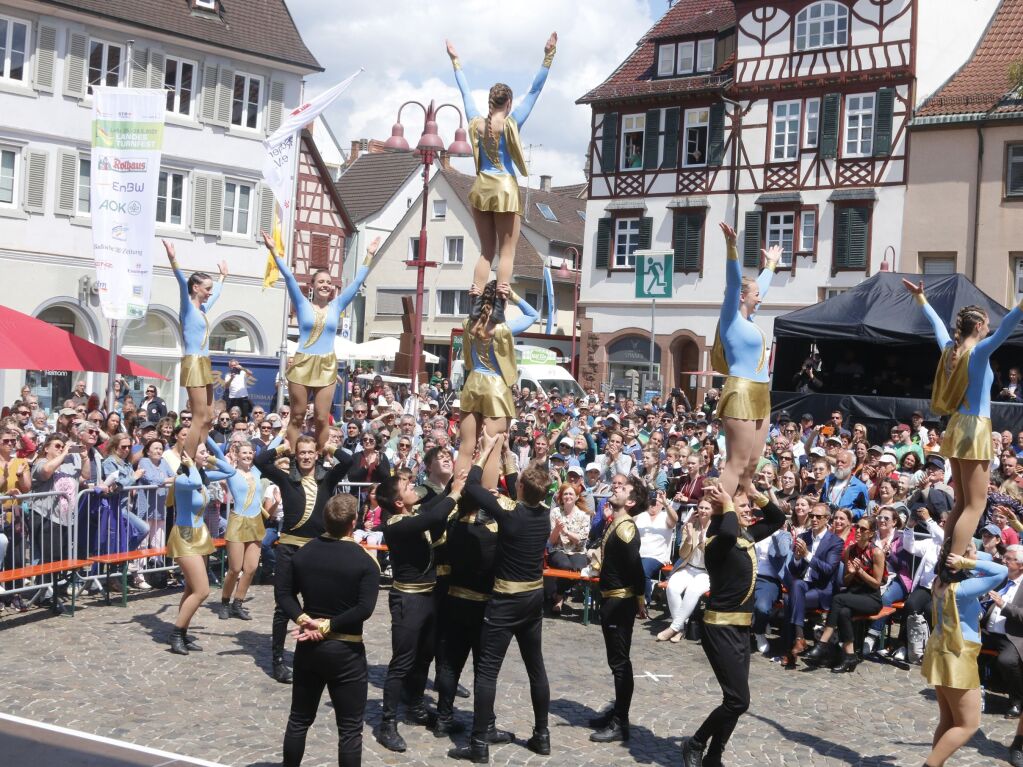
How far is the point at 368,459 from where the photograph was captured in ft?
46.8

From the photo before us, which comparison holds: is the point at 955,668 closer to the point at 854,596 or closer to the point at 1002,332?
the point at 1002,332

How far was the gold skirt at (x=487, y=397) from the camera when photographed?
→ 835 cm

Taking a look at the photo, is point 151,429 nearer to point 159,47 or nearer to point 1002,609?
point 1002,609

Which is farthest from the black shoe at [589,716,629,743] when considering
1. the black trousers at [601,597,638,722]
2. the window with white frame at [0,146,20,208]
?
the window with white frame at [0,146,20,208]

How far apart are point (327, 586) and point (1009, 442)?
10524 millimetres

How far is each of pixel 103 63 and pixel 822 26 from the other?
60.4 ft

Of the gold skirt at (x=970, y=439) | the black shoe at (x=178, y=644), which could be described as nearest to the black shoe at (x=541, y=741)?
the gold skirt at (x=970, y=439)

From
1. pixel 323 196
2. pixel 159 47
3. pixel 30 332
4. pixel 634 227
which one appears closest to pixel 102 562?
pixel 30 332

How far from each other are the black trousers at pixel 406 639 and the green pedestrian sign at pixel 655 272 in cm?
1497

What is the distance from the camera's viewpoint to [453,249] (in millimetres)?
49062

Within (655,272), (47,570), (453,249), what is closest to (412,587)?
(47,570)

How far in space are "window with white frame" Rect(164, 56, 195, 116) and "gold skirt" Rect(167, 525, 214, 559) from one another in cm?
2137

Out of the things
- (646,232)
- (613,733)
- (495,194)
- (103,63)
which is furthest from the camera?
(646,232)

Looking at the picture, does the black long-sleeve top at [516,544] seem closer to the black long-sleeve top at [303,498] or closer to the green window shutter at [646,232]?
the black long-sleeve top at [303,498]
